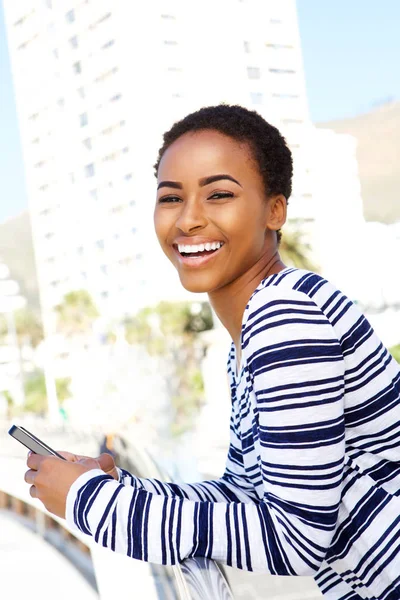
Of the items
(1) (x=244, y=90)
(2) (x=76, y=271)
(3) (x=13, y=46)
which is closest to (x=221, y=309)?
(1) (x=244, y=90)

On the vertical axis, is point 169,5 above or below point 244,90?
above

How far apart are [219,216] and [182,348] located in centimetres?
2788

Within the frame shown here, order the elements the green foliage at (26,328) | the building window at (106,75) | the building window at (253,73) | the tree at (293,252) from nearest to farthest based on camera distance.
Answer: the tree at (293,252)
the building window at (253,73)
the building window at (106,75)
the green foliage at (26,328)

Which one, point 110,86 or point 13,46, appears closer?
point 110,86

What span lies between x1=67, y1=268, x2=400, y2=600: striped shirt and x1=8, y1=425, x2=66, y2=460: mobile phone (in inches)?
2.8

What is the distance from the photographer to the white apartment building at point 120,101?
36375 millimetres

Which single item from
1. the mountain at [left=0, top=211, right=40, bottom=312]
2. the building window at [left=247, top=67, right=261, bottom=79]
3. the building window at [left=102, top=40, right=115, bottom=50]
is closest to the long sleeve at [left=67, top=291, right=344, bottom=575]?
the building window at [left=247, top=67, right=261, bottom=79]

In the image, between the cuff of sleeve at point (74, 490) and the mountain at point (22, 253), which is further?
the mountain at point (22, 253)

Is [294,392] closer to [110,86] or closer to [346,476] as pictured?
[346,476]

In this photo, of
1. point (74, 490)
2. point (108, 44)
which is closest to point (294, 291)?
point (74, 490)

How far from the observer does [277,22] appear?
36.8m

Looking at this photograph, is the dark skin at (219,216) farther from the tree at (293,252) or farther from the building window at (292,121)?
the building window at (292,121)

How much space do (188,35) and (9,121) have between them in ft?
36.0

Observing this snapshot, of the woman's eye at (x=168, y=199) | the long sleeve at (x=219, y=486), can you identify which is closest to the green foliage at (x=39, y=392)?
the long sleeve at (x=219, y=486)
